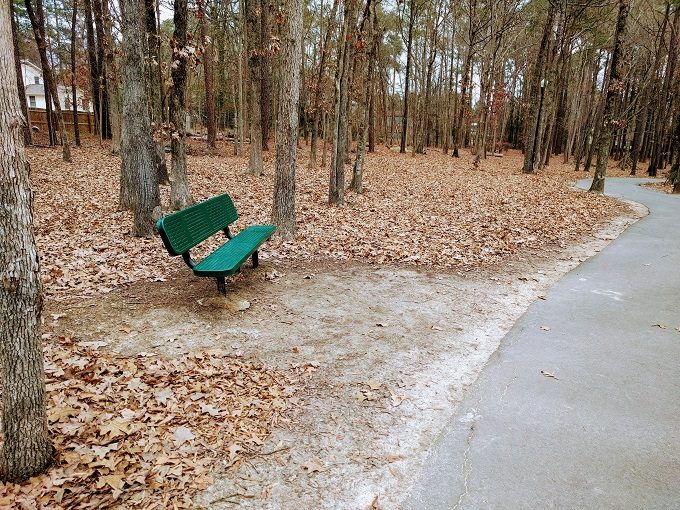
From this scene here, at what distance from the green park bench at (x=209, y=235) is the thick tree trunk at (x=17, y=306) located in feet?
7.98

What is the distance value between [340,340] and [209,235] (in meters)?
2.45

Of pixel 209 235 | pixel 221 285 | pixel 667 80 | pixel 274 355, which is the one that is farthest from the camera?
pixel 667 80

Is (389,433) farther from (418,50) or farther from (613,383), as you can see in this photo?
(418,50)

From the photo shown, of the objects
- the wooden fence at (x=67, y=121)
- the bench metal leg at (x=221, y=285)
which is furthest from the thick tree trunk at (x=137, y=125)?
the wooden fence at (x=67, y=121)

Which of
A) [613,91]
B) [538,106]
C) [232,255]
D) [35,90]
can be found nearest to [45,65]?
[232,255]

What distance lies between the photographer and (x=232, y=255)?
549 cm

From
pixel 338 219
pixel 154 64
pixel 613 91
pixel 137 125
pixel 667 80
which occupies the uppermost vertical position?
pixel 667 80

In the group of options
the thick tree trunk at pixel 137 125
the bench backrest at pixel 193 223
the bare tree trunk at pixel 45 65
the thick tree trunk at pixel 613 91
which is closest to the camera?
the bench backrest at pixel 193 223

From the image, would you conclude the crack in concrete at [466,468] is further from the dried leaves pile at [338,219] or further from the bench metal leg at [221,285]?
the dried leaves pile at [338,219]

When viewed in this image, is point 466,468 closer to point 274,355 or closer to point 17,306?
point 274,355

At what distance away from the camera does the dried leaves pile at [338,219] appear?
7.00 m

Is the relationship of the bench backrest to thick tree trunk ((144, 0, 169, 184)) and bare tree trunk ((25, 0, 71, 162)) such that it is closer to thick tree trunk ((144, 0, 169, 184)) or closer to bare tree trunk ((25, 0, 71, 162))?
thick tree trunk ((144, 0, 169, 184))

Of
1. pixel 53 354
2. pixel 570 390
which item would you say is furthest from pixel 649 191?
pixel 53 354

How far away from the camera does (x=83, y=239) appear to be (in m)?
7.85
